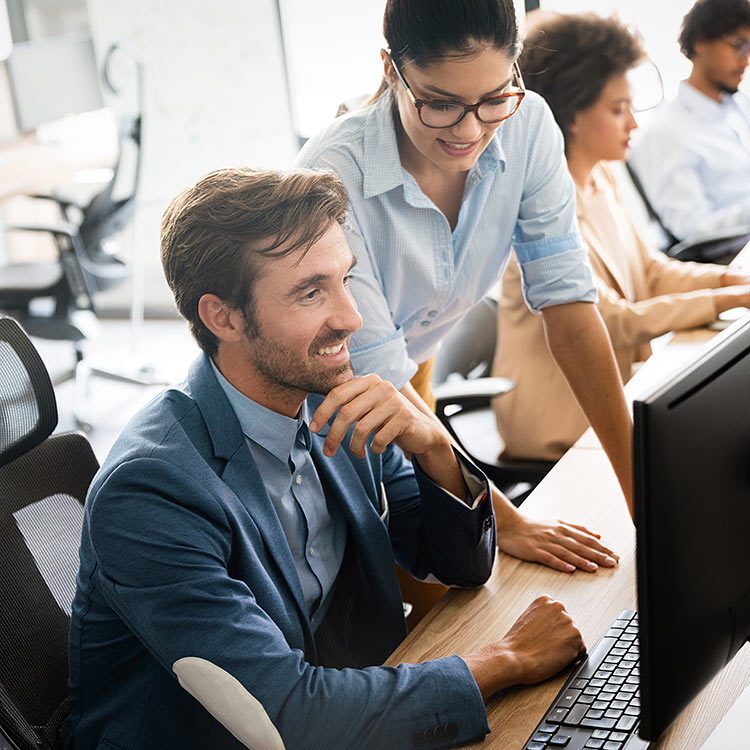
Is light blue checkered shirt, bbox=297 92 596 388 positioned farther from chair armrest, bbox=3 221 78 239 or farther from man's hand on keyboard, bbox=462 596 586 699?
chair armrest, bbox=3 221 78 239

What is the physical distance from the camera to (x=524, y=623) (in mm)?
1251

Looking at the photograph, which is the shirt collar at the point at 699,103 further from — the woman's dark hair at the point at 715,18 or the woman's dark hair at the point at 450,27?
the woman's dark hair at the point at 450,27

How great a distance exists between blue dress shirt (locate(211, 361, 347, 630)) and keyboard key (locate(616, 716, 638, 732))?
429 mm

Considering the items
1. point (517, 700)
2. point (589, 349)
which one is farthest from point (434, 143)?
point (517, 700)

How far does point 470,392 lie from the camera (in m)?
2.15

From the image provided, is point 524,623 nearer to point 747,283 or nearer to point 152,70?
point 747,283

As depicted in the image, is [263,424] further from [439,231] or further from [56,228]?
[56,228]

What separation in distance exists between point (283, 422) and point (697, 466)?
614mm

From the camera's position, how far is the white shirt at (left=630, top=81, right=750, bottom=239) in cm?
329

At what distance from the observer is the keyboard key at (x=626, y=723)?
1078mm

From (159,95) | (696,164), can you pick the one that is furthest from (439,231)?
(159,95)

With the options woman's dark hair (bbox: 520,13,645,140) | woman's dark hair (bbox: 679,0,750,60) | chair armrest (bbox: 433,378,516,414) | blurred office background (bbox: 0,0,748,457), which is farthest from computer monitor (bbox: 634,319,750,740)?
blurred office background (bbox: 0,0,748,457)

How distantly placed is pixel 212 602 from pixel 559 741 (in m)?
0.38

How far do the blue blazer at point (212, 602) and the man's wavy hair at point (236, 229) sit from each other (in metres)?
0.10
